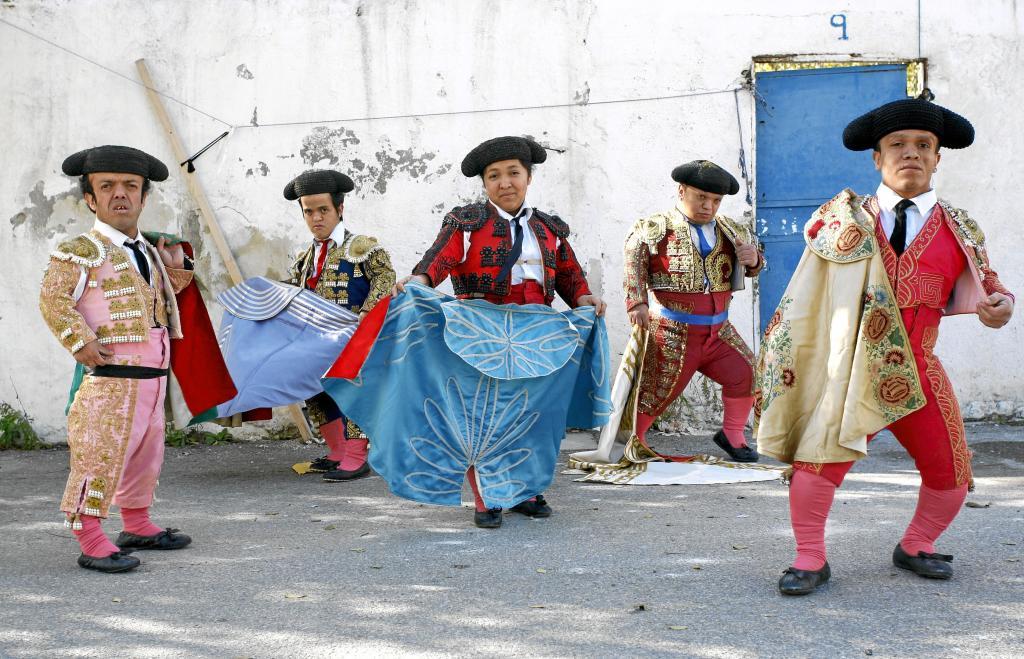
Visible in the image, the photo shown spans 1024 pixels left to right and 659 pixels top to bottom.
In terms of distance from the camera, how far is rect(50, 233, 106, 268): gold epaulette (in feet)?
15.2

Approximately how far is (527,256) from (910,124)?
7.22ft

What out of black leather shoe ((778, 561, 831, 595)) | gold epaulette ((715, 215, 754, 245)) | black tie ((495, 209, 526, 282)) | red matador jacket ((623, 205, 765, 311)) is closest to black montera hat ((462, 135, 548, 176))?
black tie ((495, 209, 526, 282))

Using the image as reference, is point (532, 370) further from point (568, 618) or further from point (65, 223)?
point (65, 223)

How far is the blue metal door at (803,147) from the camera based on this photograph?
805cm

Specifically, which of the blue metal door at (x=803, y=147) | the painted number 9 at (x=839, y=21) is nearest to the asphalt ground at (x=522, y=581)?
the blue metal door at (x=803, y=147)

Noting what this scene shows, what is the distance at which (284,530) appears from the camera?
533cm

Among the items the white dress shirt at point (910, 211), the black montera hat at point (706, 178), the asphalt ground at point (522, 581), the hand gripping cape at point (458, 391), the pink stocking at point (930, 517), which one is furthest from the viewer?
the black montera hat at point (706, 178)

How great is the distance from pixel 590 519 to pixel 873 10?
15.6ft

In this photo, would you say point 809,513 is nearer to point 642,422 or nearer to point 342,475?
point 642,422

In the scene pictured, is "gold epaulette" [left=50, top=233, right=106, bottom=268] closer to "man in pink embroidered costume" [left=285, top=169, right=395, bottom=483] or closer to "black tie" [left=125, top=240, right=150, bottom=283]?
"black tie" [left=125, top=240, right=150, bottom=283]

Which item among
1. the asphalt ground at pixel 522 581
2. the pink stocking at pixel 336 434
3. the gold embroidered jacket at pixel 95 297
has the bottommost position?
the asphalt ground at pixel 522 581

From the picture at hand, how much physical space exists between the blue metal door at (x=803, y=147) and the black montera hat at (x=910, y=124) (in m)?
3.97

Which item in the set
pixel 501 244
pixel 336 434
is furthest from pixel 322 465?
pixel 501 244

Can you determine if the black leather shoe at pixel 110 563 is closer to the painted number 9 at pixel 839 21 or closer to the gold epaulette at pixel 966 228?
the gold epaulette at pixel 966 228
